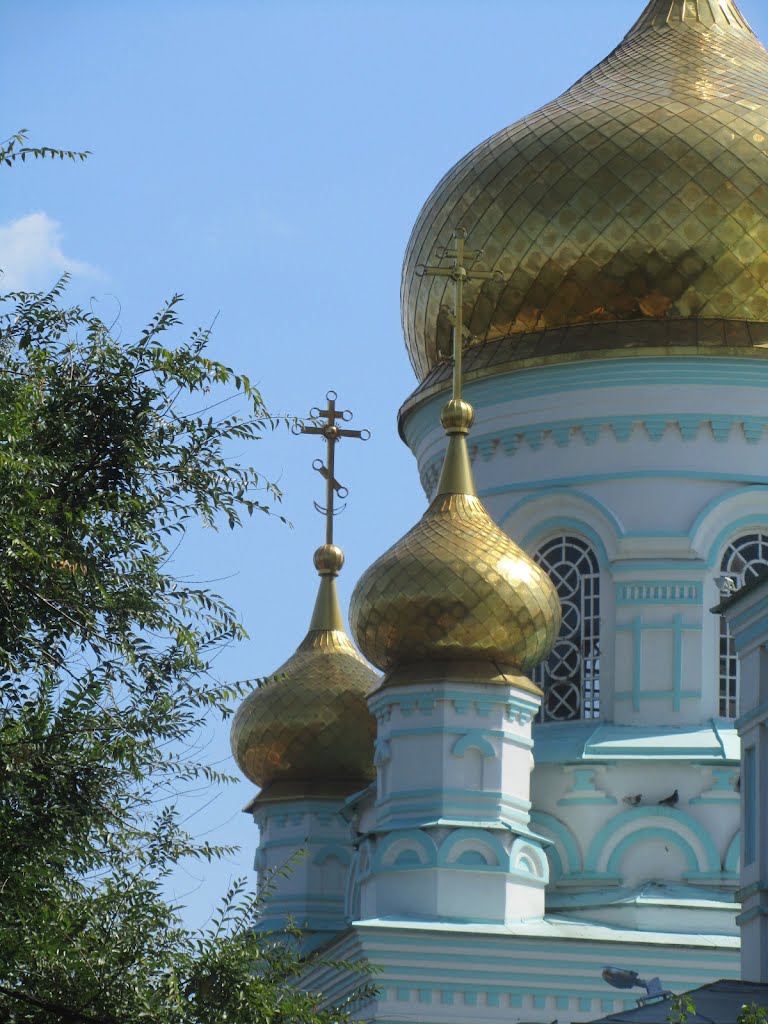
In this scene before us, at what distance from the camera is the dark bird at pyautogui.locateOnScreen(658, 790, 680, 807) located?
1809cm

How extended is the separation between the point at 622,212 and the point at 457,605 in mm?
3370

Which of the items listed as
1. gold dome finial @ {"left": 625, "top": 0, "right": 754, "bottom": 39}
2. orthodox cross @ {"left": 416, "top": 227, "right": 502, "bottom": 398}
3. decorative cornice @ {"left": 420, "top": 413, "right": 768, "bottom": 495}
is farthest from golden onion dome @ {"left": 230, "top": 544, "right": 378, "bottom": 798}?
gold dome finial @ {"left": 625, "top": 0, "right": 754, "bottom": 39}

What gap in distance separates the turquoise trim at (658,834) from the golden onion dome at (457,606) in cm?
120

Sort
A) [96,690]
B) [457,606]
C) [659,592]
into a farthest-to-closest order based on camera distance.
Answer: [659,592], [457,606], [96,690]

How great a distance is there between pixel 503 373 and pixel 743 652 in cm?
665

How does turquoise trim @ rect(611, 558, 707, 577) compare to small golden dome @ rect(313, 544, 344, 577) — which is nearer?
Result: turquoise trim @ rect(611, 558, 707, 577)

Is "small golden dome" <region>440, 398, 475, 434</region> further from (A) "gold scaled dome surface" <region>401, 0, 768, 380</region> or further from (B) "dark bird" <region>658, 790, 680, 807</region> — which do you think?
(B) "dark bird" <region>658, 790, 680, 807</region>

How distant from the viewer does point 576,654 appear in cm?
1886

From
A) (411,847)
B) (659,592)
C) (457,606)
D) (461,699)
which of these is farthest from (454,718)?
(659,592)

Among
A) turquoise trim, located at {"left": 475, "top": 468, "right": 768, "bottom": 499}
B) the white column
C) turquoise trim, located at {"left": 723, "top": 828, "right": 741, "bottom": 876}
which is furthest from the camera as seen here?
the white column

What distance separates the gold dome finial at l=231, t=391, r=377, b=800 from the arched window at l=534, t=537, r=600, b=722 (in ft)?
6.34

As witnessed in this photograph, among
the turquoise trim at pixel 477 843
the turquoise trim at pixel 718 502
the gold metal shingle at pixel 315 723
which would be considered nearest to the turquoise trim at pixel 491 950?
the turquoise trim at pixel 477 843

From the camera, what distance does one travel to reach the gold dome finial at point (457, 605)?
17422 mm

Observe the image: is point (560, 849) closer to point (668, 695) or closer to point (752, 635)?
point (668, 695)
